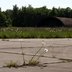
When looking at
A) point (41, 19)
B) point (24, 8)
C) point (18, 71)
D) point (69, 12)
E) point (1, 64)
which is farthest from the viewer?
point (24, 8)

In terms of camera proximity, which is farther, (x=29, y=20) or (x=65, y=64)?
(x=29, y=20)

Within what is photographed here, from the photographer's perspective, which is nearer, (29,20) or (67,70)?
(67,70)

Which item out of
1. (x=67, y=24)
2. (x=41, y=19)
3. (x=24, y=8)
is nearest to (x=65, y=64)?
(x=67, y=24)

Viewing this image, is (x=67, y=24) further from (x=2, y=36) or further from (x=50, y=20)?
(x=2, y=36)

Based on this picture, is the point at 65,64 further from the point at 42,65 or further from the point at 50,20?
the point at 50,20

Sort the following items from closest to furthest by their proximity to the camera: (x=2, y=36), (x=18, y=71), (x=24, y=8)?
(x=18, y=71) < (x=2, y=36) < (x=24, y=8)

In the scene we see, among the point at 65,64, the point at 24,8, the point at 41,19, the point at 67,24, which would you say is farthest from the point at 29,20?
the point at 65,64

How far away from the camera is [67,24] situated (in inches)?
3595

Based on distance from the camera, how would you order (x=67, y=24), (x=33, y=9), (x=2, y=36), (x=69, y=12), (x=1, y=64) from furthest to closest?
(x=33, y=9) < (x=69, y=12) < (x=67, y=24) < (x=2, y=36) < (x=1, y=64)

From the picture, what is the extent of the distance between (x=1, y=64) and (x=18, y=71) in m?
1.46

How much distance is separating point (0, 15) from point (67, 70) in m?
97.9

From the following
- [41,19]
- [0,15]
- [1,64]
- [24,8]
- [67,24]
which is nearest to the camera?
[1,64]

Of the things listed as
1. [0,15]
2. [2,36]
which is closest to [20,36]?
[2,36]

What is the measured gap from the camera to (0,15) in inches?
Answer: 4240
